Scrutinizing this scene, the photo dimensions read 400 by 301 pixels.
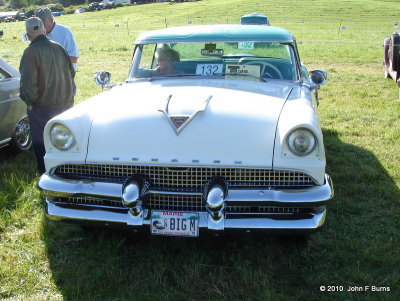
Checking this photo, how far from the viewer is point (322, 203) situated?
10.0ft

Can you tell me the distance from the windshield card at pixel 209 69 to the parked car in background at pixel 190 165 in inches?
33.9

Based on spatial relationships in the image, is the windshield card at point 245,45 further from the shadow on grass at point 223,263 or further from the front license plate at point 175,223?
the front license plate at point 175,223

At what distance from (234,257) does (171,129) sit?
41.3 inches

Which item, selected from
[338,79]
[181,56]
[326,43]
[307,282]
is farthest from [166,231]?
[326,43]

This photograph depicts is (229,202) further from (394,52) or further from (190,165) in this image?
(394,52)

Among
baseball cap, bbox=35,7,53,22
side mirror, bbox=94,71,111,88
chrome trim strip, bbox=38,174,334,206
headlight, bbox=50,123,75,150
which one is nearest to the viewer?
chrome trim strip, bbox=38,174,334,206

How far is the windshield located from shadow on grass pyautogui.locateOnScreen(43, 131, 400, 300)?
150 centimetres

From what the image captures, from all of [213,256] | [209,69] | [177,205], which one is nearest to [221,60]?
[209,69]

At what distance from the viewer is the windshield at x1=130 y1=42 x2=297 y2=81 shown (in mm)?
4461

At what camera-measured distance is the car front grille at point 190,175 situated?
3092 mm

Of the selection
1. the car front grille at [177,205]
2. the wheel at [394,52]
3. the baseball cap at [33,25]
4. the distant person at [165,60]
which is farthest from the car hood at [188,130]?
the wheel at [394,52]

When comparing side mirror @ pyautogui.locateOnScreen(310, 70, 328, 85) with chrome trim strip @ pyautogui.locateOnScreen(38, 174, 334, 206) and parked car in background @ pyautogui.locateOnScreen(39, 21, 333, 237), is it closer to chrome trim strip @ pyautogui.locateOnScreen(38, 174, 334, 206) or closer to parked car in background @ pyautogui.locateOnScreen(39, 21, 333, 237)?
parked car in background @ pyautogui.locateOnScreen(39, 21, 333, 237)

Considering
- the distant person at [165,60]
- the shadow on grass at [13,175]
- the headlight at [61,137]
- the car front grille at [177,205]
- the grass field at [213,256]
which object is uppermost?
the distant person at [165,60]

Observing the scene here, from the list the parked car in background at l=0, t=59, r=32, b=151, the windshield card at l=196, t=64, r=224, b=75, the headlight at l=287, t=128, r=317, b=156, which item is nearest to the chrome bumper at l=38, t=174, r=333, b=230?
the headlight at l=287, t=128, r=317, b=156
